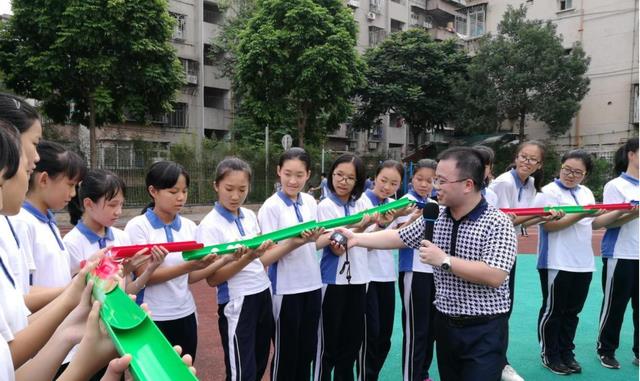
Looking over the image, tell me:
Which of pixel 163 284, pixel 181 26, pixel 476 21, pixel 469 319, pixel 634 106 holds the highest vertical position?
pixel 476 21

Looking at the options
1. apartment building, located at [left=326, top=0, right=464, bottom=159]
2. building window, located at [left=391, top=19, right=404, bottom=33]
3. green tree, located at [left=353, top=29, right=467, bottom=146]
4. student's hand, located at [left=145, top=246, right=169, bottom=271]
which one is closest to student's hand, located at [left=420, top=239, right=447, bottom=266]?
student's hand, located at [left=145, top=246, right=169, bottom=271]

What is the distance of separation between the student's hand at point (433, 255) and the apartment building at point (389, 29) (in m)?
26.4

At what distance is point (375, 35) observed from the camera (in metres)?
31.4

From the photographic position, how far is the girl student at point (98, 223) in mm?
2725

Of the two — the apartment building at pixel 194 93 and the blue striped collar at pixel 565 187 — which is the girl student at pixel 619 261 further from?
the apartment building at pixel 194 93

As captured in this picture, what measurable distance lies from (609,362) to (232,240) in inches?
140

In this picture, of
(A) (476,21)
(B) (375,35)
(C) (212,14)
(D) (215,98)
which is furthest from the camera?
(B) (375,35)

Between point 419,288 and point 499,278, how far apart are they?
4.74 ft

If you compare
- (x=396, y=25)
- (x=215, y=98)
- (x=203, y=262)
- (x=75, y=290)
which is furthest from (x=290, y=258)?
(x=396, y=25)

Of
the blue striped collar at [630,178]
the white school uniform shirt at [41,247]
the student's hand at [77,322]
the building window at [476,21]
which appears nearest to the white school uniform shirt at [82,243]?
the white school uniform shirt at [41,247]

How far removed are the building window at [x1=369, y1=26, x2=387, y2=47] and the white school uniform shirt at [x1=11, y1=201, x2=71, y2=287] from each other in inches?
1204

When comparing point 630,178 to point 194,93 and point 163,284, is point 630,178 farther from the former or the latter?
point 194,93

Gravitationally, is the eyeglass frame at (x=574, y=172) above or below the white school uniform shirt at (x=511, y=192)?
above

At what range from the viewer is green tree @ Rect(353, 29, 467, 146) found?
997 inches
